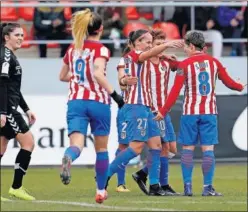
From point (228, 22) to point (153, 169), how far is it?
1077 cm

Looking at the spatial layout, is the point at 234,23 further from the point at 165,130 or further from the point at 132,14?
the point at 165,130

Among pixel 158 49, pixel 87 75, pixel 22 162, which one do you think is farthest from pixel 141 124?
pixel 87 75

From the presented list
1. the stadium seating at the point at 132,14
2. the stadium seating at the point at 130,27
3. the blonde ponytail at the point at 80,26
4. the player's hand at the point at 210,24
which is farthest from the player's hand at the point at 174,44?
the stadium seating at the point at 132,14

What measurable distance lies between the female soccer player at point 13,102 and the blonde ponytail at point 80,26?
47.6 inches

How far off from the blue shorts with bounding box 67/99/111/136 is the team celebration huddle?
0.01 m

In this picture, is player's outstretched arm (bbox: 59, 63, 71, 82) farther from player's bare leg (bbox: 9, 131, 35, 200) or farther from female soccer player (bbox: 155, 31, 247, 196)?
female soccer player (bbox: 155, 31, 247, 196)

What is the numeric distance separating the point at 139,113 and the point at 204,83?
2.87ft

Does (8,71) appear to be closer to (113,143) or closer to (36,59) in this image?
(113,143)

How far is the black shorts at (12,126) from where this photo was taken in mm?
13156

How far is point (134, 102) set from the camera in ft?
46.2

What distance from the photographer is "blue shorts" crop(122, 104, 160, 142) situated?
13984 mm

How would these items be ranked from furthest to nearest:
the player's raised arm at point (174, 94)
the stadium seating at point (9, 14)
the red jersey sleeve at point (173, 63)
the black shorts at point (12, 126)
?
the stadium seating at point (9, 14), the red jersey sleeve at point (173, 63), the player's raised arm at point (174, 94), the black shorts at point (12, 126)

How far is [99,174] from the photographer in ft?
40.2

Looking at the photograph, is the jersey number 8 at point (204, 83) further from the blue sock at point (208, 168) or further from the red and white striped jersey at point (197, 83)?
the blue sock at point (208, 168)
